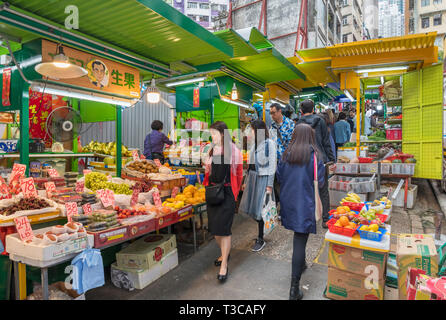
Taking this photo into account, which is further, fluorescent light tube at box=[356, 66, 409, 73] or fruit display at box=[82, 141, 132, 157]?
fluorescent light tube at box=[356, 66, 409, 73]

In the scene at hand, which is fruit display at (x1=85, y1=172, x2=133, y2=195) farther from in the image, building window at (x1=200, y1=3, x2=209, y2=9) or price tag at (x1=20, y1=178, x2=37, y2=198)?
building window at (x1=200, y1=3, x2=209, y2=9)

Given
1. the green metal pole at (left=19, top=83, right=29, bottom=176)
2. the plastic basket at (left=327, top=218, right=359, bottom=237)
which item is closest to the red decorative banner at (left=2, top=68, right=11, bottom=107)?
the green metal pole at (left=19, top=83, right=29, bottom=176)

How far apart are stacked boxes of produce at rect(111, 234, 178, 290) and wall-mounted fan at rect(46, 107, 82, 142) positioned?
4084 millimetres

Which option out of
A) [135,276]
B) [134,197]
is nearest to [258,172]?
[134,197]

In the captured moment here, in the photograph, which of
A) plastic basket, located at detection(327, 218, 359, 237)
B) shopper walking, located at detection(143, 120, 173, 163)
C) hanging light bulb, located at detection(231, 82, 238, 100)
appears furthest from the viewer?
hanging light bulb, located at detection(231, 82, 238, 100)

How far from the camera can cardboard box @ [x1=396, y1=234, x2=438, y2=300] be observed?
2674 millimetres

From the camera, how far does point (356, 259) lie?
2783 mm

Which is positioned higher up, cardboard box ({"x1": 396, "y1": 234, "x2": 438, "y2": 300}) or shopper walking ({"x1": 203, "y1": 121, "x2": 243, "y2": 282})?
shopper walking ({"x1": 203, "y1": 121, "x2": 243, "y2": 282})

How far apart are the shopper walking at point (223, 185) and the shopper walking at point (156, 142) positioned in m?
3.73

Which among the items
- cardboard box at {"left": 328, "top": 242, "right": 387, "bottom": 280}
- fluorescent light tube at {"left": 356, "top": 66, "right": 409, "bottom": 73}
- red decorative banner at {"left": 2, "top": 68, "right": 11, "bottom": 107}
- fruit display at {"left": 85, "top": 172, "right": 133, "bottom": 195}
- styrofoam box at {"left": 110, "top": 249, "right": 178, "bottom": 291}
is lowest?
styrofoam box at {"left": 110, "top": 249, "right": 178, "bottom": 291}

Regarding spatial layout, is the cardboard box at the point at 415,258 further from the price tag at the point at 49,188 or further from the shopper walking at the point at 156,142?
the shopper walking at the point at 156,142

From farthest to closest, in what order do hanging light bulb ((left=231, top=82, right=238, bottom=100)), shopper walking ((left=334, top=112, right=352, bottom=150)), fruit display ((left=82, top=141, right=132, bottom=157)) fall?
shopper walking ((left=334, top=112, right=352, bottom=150)), hanging light bulb ((left=231, top=82, right=238, bottom=100)), fruit display ((left=82, top=141, right=132, bottom=157))

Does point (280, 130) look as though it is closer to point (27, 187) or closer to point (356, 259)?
point (356, 259)

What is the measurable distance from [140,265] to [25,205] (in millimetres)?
1457
